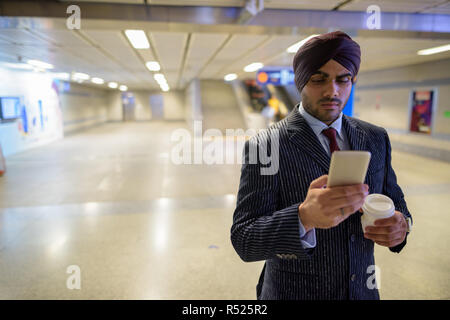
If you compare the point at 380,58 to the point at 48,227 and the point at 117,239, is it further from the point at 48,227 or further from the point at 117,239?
the point at 48,227

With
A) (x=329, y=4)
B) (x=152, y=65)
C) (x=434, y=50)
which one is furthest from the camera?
(x=152, y=65)

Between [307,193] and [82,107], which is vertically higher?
[82,107]

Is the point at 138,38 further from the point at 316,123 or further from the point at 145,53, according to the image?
the point at 316,123

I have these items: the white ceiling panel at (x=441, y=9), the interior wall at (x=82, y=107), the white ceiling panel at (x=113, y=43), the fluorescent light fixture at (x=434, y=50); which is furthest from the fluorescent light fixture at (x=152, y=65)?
the interior wall at (x=82, y=107)

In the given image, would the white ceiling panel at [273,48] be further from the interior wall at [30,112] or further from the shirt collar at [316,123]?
the interior wall at [30,112]

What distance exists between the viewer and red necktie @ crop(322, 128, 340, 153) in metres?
1.05

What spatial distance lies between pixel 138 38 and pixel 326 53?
5.02m

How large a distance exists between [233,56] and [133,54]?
2.51m

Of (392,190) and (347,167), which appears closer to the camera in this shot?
(347,167)

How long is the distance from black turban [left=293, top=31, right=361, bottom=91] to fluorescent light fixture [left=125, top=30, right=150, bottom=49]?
4.45 meters

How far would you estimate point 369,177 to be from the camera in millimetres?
Answer: 1071

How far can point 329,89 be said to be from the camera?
1.01 m

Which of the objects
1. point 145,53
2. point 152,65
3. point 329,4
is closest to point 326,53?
point 329,4

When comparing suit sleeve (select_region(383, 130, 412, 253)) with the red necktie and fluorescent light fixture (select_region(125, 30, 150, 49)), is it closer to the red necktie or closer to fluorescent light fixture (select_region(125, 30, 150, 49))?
the red necktie
